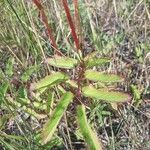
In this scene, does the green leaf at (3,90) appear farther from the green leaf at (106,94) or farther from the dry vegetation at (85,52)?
the green leaf at (106,94)

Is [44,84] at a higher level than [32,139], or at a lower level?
higher

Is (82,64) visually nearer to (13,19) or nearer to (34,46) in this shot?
(34,46)

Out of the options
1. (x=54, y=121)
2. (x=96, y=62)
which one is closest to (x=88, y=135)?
(x=54, y=121)

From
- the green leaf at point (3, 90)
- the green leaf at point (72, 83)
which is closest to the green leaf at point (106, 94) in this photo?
the green leaf at point (72, 83)

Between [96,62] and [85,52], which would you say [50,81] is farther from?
[85,52]

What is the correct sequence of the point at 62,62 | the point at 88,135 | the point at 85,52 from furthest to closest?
the point at 85,52
the point at 62,62
the point at 88,135

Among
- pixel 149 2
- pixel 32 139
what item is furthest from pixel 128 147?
pixel 149 2

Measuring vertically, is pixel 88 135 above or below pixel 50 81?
below
